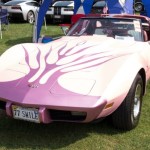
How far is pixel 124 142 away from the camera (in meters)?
3.87

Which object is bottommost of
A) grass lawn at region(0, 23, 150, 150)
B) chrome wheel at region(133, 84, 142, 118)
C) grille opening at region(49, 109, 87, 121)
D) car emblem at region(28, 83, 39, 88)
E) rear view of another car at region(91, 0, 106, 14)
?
rear view of another car at region(91, 0, 106, 14)

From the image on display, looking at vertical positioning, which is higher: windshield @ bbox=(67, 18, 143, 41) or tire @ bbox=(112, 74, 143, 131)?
windshield @ bbox=(67, 18, 143, 41)

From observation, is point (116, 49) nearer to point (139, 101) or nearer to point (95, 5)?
point (139, 101)

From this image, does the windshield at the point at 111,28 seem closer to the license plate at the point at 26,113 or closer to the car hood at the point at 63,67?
the car hood at the point at 63,67

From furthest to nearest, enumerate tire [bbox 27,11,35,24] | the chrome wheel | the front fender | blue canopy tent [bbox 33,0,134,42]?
1. tire [bbox 27,11,35,24]
2. blue canopy tent [bbox 33,0,134,42]
3. the chrome wheel
4. the front fender

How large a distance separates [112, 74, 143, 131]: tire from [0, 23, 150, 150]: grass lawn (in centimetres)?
12

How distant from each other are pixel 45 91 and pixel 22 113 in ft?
1.13

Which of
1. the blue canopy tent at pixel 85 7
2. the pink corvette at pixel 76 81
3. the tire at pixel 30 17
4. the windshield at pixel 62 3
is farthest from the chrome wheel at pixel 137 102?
the tire at pixel 30 17

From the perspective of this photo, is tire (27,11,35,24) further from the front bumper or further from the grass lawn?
the front bumper

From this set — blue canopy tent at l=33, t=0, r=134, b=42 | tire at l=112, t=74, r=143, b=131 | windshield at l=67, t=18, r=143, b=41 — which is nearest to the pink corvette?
tire at l=112, t=74, r=143, b=131

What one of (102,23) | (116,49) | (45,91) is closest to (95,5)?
(102,23)

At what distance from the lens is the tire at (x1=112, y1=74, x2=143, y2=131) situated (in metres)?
3.86

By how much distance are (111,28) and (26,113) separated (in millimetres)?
2434

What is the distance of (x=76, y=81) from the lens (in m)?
3.73
